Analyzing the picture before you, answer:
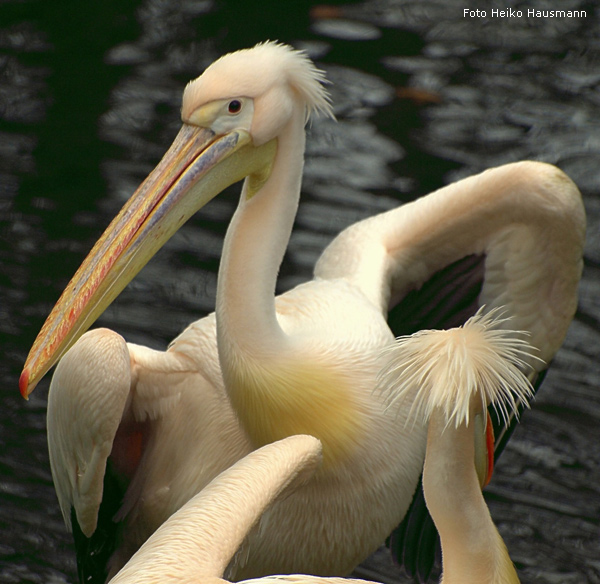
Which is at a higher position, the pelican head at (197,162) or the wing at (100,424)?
the pelican head at (197,162)

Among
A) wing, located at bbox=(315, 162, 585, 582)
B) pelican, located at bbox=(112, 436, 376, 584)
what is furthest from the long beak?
wing, located at bbox=(315, 162, 585, 582)

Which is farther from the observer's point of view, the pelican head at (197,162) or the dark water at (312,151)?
the dark water at (312,151)

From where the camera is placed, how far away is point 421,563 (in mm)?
3881

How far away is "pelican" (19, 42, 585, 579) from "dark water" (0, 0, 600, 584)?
22.6 inches

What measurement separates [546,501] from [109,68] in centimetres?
383

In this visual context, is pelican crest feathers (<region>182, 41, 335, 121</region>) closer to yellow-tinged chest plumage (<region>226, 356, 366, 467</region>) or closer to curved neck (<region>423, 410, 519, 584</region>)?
yellow-tinged chest plumage (<region>226, 356, 366, 467</region>)

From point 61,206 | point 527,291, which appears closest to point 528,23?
point 61,206

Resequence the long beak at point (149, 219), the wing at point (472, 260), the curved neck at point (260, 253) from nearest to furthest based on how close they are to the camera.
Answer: the long beak at point (149, 219) < the curved neck at point (260, 253) < the wing at point (472, 260)

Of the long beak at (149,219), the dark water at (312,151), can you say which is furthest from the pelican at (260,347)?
the dark water at (312,151)

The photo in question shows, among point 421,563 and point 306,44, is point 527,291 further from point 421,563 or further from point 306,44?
point 306,44

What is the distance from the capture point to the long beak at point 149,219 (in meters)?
2.97

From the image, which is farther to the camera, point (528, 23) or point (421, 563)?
point (528, 23)

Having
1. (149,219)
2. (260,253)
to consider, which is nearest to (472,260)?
(260,253)

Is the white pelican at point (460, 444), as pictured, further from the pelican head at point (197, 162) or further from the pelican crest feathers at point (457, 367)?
the pelican head at point (197, 162)
